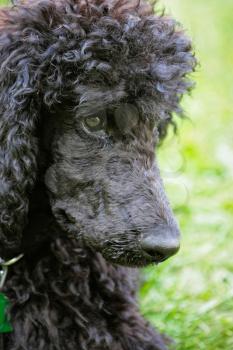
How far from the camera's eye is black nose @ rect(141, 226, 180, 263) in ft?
9.71

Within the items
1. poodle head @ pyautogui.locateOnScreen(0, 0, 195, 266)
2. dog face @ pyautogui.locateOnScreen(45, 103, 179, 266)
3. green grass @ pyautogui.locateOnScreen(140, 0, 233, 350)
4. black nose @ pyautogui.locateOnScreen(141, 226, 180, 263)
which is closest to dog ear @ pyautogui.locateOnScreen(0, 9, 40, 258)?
poodle head @ pyautogui.locateOnScreen(0, 0, 195, 266)

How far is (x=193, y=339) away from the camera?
404cm

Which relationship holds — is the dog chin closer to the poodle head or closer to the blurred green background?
the poodle head

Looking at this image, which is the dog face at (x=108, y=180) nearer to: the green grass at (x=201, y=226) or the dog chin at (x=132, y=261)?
the dog chin at (x=132, y=261)

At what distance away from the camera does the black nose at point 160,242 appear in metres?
2.96

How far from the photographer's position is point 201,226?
17.4ft

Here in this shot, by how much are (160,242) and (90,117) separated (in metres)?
0.59

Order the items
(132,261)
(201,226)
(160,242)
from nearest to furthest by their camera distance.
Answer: (160,242) < (132,261) < (201,226)

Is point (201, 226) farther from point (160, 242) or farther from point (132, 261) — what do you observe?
point (160, 242)

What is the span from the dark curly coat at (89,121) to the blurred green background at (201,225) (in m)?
0.75

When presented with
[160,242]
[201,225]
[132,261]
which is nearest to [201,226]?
[201,225]

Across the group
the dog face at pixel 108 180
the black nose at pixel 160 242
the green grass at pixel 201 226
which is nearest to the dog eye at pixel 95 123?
the dog face at pixel 108 180

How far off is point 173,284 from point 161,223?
1.79 meters

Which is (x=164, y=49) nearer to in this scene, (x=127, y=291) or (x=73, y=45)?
(x=73, y=45)
